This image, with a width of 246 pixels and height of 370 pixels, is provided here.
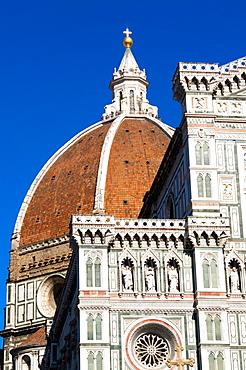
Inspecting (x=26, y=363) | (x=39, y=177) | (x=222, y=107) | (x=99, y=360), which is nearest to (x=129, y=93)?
(x=39, y=177)

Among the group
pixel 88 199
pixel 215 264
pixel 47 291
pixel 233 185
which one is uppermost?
pixel 88 199

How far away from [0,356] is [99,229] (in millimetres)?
38017

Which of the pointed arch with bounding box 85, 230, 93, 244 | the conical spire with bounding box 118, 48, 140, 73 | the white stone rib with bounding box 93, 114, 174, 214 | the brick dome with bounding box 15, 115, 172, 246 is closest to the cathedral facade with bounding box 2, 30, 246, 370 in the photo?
the pointed arch with bounding box 85, 230, 93, 244

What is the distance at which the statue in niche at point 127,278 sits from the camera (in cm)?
3334

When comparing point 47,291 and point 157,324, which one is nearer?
point 157,324

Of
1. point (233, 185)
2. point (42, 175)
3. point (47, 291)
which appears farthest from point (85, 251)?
point (42, 175)

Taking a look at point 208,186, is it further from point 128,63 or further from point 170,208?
point 128,63

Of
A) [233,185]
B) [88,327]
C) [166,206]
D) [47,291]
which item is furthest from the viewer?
[47,291]

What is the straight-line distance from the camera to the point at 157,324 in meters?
32.9

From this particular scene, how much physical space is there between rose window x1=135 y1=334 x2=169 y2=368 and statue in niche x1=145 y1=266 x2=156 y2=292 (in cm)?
158

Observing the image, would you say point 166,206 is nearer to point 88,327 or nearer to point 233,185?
point 233,185

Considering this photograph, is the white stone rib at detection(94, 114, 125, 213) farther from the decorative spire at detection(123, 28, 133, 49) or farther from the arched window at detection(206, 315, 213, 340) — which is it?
the arched window at detection(206, 315, 213, 340)

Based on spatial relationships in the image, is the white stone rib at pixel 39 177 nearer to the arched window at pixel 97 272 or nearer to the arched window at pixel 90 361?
the arched window at pixel 97 272

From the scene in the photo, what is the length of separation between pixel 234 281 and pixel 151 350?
12.4ft
